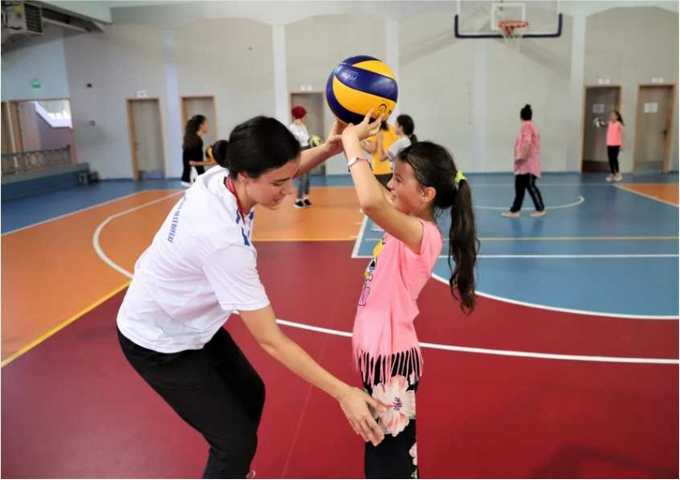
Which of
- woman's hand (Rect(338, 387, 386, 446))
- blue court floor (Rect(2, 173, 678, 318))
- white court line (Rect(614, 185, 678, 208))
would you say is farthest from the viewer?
white court line (Rect(614, 185, 678, 208))

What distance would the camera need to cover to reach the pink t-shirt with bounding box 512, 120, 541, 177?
343 inches

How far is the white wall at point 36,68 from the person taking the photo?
16.5m

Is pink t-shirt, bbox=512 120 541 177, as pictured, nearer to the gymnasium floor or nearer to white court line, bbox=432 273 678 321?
the gymnasium floor

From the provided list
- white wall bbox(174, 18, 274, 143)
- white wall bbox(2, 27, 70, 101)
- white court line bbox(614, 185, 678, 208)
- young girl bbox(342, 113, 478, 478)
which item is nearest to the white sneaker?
white court line bbox(614, 185, 678, 208)

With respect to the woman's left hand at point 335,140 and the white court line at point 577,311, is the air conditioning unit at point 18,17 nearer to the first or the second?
the white court line at point 577,311

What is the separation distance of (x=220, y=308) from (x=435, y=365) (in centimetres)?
231

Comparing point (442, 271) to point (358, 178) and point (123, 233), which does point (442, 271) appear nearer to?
point (358, 178)

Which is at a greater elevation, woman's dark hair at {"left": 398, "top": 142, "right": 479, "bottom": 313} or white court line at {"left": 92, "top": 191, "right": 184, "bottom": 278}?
woman's dark hair at {"left": 398, "top": 142, "right": 479, "bottom": 313}

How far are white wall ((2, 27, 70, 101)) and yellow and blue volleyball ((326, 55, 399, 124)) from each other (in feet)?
56.2

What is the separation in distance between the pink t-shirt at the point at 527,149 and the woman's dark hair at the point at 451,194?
23.4ft

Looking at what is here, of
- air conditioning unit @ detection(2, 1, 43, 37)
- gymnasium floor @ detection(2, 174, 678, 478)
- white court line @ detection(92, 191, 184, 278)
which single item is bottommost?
gymnasium floor @ detection(2, 174, 678, 478)

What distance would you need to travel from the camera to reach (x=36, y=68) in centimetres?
1662

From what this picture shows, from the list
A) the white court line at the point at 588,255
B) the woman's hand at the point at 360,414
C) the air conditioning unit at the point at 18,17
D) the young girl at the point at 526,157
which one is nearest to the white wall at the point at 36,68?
the air conditioning unit at the point at 18,17

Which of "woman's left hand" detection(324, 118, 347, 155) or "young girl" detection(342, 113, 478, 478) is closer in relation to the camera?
"young girl" detection(342, 113, 478, 478)
